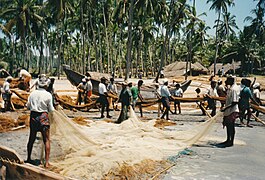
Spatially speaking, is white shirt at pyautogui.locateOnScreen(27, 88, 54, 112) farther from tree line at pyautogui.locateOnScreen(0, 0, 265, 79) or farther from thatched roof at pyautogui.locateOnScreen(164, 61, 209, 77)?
thatched roof at pyautogui.locateOnScreen(164, 61, 209, 77)

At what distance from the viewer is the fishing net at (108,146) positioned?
5.37 meters

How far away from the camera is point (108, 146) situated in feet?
22.3

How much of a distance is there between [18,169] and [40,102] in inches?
48.8

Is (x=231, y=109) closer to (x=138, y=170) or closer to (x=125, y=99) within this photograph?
(x=138, y=170)

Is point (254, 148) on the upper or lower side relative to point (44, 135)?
lower

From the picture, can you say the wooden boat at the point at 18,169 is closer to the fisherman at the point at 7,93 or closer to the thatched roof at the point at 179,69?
the fisherman at the point at 7,93

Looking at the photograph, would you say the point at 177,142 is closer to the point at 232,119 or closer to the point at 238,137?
the point at 232,119

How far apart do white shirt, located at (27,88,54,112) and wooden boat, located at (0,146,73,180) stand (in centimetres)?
88

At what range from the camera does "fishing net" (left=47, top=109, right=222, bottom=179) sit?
5373 mm

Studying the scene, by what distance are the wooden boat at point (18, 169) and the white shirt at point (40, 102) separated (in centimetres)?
88

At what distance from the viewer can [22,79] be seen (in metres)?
14.9

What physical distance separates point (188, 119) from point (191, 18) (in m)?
27.7

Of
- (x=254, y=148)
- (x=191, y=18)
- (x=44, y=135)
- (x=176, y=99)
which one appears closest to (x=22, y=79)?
(x=176, y=99)

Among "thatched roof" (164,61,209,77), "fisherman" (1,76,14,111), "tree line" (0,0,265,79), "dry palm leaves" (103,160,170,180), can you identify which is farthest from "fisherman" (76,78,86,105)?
"thatched roof" (164,61,209,77)
